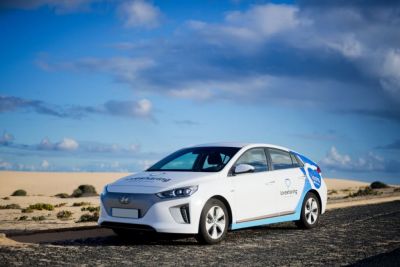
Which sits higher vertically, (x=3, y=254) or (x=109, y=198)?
(x=109, y=198)

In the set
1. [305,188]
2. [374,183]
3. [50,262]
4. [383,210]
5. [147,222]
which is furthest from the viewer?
[374,183]

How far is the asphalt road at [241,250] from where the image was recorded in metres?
7.90

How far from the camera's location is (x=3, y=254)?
833 centimetres

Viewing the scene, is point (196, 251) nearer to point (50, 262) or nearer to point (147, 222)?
point (147, 222)

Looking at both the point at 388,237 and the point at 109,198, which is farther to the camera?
the point at 388,237

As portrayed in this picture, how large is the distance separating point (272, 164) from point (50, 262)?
A: 16.3 ft

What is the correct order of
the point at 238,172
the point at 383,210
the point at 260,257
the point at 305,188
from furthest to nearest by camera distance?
the point at 383,210
the point at 305,188
the point at 238,172
the point at 260,257

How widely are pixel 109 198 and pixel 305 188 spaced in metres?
4.37

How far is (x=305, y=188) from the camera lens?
464 inches

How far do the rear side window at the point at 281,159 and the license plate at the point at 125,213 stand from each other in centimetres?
328

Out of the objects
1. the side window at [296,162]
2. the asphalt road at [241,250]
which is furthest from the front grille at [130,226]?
the side window at [296,162]

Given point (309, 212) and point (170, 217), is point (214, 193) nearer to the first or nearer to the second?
point (170, 217)

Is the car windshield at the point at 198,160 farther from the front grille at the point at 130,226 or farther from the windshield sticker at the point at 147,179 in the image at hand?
the front grille at the point at 130,226

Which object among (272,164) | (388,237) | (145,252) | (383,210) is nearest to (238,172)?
(272,164)
